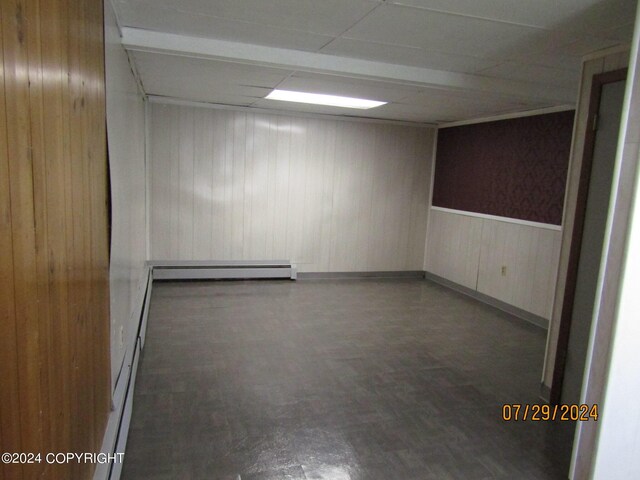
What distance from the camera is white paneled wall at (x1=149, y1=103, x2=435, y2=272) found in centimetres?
607

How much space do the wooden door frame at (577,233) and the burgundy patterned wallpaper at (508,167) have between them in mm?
2085

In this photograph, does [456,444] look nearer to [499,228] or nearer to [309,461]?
[309,461]

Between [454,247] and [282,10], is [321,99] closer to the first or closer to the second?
[282,10]

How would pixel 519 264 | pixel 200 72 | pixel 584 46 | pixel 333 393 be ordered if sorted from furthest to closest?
pixel 519 264
pixel 200 72
pixel 333 393
pixel 584 46

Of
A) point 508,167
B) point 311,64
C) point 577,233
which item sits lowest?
point 577,233

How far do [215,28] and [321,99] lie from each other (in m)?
2.47

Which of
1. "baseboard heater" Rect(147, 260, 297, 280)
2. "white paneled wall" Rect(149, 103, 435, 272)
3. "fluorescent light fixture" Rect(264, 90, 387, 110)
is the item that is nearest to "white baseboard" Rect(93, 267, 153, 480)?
"baseboard heater" Rect(147, 260, 297, 280)

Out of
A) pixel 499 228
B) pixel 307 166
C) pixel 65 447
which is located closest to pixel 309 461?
pixel 65 447

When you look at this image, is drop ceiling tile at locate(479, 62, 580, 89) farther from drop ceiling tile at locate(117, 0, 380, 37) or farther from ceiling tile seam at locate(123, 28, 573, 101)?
drop ceiling tile at locate(117, 0, 380, 37)

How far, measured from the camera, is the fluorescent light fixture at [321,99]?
15.9 ft

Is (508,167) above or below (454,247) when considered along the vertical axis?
above

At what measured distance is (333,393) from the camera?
3.18m

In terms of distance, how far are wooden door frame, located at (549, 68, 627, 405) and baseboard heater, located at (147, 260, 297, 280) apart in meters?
4.11

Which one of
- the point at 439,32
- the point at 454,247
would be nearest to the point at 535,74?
the point at 439,32
